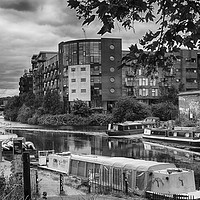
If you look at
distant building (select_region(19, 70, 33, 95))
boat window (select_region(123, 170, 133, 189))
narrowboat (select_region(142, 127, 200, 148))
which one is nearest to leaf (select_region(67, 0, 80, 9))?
boat window (select_region(123, 170, 133, 189))

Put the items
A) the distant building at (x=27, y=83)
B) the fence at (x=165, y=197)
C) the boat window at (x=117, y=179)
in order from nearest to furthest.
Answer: the fence at (x=165, y=197)
the boat window at (x=117, y=179)
the distant building at (x=27, y=83)

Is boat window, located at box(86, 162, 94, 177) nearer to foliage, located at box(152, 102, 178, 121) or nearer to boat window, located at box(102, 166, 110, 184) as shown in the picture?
Answer: boat window, located at box(102, 166, 110, 184)

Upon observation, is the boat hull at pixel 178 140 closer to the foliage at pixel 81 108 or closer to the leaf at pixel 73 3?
the foliage at pixel 81 108

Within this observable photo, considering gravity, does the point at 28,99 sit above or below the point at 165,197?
above

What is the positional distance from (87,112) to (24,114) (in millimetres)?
26110

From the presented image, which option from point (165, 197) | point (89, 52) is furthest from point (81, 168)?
point (89, 52)

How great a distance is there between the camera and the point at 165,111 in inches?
2712

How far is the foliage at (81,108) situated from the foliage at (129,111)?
7850 millimetres

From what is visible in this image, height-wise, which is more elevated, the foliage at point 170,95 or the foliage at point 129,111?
the foliage at point 170,95

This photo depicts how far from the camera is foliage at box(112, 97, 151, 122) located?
68.3m

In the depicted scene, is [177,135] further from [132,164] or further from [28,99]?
[28,99]

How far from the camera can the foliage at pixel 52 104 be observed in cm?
8250

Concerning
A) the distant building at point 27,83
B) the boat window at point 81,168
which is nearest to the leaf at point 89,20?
the boat window at point 81,168

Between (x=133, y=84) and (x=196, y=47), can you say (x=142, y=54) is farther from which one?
(x=133, y=84)
